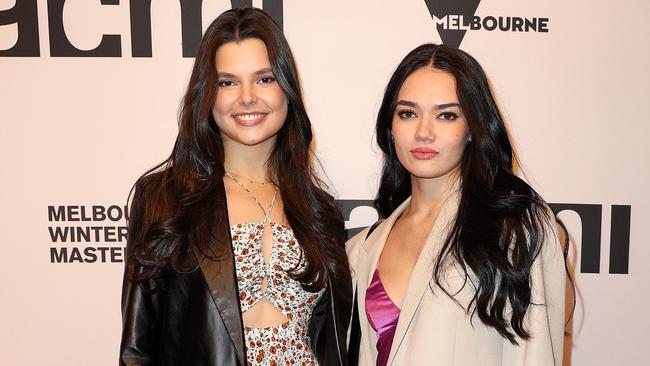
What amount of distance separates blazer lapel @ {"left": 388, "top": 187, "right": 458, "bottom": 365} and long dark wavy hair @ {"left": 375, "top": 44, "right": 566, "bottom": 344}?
0.11 feet

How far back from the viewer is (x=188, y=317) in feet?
5.98

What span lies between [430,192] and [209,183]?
2.45ft

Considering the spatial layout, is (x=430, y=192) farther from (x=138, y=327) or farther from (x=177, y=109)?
(x=177, y=109)

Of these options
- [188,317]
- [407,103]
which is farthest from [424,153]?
[188,317]

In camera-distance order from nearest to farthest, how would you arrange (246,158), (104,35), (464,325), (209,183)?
1. (464,325)
2. (209,183)
3. (246,158)
4. (104,35)

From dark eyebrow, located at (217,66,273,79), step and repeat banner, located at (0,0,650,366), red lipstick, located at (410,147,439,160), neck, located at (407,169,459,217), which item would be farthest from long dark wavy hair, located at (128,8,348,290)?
step and repeat banner, located at (0,0,650,366)

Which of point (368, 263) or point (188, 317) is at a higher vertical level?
point (368, 263)

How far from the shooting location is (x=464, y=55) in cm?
188

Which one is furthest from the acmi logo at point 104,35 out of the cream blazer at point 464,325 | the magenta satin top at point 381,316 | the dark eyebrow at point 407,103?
the cream blazer at point 464,325

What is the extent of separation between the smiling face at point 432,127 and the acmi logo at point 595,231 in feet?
3.15

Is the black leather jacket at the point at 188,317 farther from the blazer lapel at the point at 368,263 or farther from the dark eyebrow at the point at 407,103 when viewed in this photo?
the dark eyebrow at the point at 407,103

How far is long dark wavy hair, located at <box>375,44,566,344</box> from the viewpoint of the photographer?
5.63ft

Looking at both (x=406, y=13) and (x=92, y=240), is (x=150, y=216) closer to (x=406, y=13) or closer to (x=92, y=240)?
(x=92, y=240)

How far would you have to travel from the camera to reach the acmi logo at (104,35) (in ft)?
8.75
